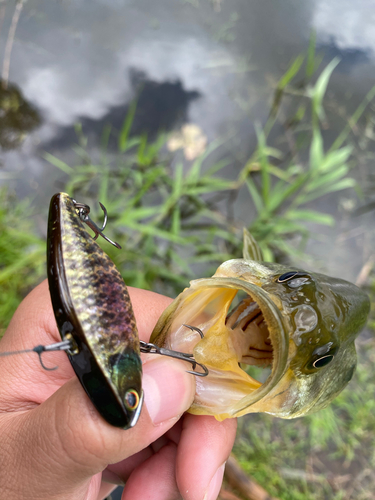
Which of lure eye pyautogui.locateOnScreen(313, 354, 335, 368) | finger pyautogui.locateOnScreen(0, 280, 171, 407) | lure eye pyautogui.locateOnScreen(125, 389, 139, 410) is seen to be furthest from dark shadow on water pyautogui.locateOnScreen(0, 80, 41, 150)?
lure eye pyautogui.locateOnScreen(313, 354, 335, 368)

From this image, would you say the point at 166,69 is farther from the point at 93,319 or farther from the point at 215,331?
the point at 93,319

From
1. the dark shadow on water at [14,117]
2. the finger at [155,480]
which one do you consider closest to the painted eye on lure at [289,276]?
the finger at [155,480]

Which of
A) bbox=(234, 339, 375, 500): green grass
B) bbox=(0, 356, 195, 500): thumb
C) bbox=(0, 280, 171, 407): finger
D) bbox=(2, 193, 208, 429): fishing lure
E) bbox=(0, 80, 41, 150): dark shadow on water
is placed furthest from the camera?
bbox=(0, 80, 41, 150): dark shadow on water

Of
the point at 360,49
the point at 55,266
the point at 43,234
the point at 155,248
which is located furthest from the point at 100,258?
the point at 360,49

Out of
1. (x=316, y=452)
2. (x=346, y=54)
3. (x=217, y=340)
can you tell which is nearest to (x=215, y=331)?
(x=217, y=340)

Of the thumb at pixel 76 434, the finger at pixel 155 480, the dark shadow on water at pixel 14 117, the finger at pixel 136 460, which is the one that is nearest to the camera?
the thumb at pixel 76 434

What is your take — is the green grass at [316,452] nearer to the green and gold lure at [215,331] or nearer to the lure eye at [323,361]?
the green and gold lure at [215,331]

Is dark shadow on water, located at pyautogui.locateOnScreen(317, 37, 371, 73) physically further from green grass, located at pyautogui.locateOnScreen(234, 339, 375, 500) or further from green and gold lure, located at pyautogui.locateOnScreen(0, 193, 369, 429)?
green grass, located at pyautogui.locateOnScreen(234, 339, 375, 500)
